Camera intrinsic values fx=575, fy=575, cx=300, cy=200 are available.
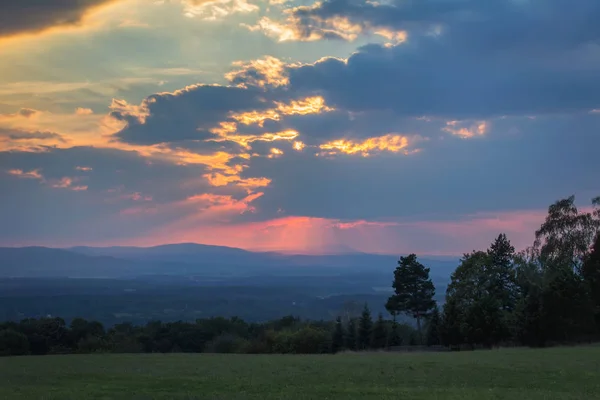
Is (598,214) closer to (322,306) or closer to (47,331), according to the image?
(47,331)

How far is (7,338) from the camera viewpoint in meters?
64.9

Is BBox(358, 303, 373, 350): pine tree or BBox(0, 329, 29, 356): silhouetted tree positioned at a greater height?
BBox(358, 303, 373, 350): pine tree

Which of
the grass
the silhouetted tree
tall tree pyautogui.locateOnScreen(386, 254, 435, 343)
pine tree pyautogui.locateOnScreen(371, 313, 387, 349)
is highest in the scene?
tall tree pyautogui.locateOnScreen(386, 254, 435, 343)

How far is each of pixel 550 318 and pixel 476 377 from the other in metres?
31.5

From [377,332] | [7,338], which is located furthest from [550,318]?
[7,338]

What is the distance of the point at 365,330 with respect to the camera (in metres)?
65.3

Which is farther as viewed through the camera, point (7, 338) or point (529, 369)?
point (7, 338)

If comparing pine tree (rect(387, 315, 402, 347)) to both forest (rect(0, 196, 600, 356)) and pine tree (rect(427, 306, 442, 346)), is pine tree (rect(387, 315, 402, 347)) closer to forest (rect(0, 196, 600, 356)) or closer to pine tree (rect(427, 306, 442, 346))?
forest (rect(0, 196, 600, 356))

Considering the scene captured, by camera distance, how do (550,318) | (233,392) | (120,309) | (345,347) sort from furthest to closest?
1. (120,309)
2. (345,347)
3. (550,318)
4. (233,392)

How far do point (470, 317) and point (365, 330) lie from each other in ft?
43.8

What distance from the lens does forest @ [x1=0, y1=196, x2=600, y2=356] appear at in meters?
52.4

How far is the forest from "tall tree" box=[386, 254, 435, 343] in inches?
5.0

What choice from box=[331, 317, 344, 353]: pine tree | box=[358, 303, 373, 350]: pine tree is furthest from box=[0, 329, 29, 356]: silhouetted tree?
box=[358, 303, 373, 350]: pine tree

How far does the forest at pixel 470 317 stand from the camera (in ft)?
172
